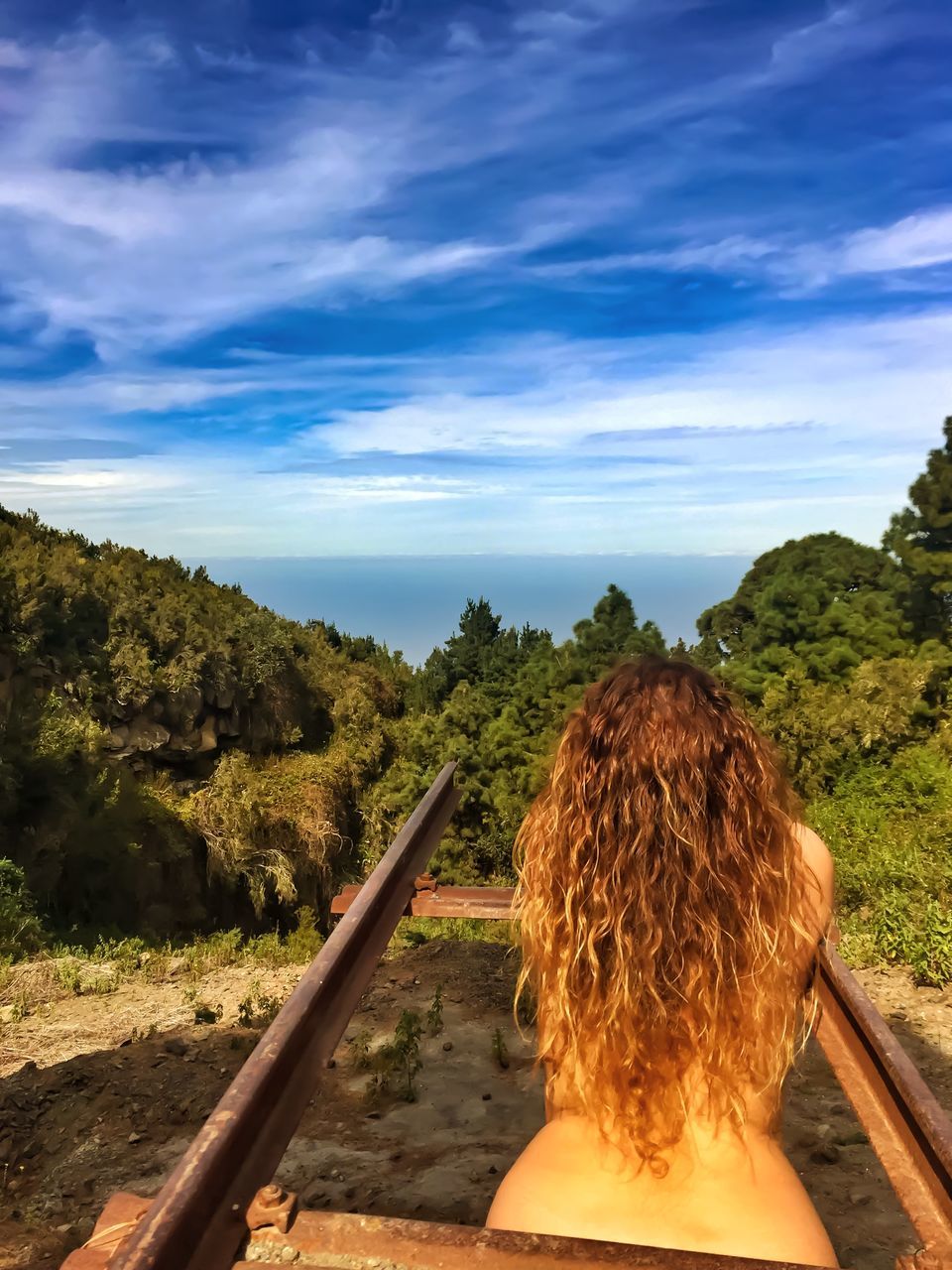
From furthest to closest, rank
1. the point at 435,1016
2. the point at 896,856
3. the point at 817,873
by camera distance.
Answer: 1. the point at 896,856
2. the point at 435,1016
3. the point at 817,873

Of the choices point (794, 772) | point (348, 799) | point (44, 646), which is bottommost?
point (348, 799)

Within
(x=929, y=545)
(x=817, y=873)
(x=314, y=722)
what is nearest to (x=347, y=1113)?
(x=817, y=873)

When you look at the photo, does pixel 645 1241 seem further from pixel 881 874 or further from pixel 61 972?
pixel 881 874

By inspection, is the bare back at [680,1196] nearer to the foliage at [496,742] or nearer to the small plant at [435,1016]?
the small plant at [435,1016]

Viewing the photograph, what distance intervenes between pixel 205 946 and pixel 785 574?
17.2 meters

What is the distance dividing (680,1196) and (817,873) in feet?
2.20

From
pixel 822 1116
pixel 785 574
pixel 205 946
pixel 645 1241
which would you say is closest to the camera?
pixel 645 1241

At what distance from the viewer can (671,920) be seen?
1723 mm

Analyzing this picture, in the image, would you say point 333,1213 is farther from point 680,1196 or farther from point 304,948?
point 304,948

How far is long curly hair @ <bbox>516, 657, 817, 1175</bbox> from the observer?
1.72 m

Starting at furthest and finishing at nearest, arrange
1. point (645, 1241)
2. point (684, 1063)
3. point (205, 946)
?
point (205, 946), point (684, 1063), point (645, 1241)

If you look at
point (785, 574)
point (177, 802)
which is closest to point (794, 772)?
point (785, 574)

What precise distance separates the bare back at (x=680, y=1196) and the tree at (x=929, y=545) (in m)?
18.9

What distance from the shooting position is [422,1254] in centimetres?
141
